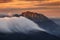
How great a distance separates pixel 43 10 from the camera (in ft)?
5.54

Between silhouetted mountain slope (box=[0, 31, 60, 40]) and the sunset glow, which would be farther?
the sunset glow

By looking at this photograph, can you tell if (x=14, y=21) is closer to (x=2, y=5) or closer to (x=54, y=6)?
(x=2, y=5)

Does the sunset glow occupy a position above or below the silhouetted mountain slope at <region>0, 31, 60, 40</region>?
above

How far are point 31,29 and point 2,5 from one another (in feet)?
2.35

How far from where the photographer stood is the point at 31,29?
3.54ft

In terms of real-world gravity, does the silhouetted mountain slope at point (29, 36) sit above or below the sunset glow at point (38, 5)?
below

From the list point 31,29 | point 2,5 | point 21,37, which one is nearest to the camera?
point 21,37

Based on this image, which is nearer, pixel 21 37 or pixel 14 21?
pixel 21 37

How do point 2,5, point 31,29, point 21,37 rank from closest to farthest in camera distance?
1. point 21,37
2. point 31,29
3. point 2,5

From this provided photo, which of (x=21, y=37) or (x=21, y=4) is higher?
(x=21, y=4)

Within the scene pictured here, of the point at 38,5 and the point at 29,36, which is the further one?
the point at 38,5

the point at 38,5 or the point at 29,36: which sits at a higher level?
the point at 38,5

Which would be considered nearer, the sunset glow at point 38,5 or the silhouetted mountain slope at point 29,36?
the silhouetted mountain slope at point 29,36

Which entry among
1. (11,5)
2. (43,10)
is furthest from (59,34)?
(11,5)
